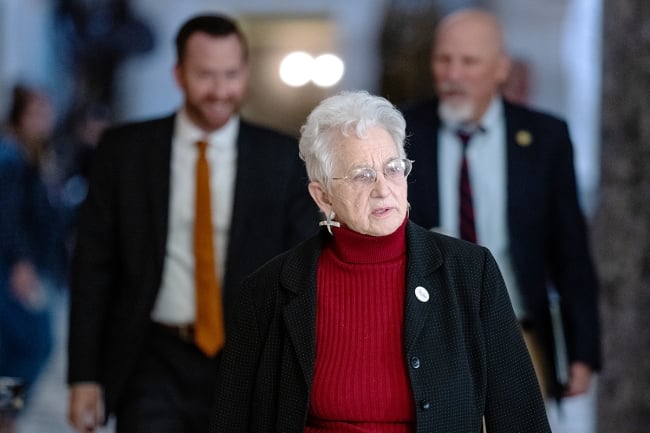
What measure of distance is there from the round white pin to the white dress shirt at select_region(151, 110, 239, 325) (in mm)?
1541

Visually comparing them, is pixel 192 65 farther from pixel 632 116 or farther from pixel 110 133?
pixel 632 116

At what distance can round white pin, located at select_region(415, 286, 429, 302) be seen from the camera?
3.34 m

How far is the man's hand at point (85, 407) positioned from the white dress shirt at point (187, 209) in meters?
0.37

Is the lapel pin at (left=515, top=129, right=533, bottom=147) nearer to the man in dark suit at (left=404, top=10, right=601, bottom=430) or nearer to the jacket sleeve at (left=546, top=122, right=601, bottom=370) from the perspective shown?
the man in dark suit at (left=404, top=10, right=601, bottom=430)

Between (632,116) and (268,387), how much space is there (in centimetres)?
351

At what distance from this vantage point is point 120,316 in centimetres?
486

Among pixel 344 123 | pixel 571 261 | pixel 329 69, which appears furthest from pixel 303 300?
pixel 329 69

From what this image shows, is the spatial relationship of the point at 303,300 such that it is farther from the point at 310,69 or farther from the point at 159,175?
the point at 310,69

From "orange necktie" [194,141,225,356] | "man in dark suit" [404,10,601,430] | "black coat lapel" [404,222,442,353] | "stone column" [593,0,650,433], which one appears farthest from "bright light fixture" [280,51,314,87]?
"black coat lapel" [404,222,442,353]

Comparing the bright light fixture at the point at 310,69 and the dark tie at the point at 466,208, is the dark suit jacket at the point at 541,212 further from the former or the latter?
the bright light fixture at the point at 310,69

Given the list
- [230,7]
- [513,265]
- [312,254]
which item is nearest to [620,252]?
[513,265]

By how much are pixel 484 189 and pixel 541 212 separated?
0.23 m

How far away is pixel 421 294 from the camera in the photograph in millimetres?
3354

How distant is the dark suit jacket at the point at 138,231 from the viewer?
189 inches
